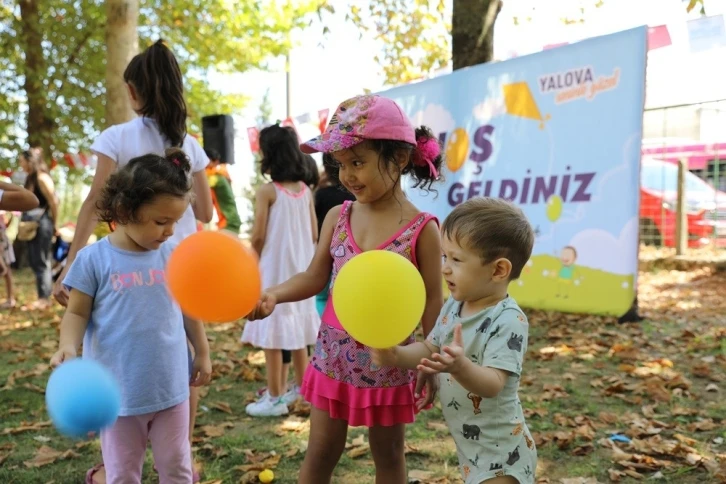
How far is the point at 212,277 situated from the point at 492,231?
32.2 inches

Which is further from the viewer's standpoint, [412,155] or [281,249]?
[281,249]

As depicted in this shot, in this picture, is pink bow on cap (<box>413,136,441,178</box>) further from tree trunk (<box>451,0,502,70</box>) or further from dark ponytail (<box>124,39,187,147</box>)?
tree trunk (<box>451,0,502,70</box>)

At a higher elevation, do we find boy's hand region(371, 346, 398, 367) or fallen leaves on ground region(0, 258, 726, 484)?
boy's hand region(371, 346, 398, 367)

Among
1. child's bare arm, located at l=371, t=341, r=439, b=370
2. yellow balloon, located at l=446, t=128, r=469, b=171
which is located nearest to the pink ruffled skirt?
child's bare arm, located at l=371, t=341, r=439, b=370

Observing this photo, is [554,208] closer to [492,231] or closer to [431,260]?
[431,260]

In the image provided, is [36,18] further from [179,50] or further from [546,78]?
[546,78]

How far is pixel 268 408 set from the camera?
4.25 meters

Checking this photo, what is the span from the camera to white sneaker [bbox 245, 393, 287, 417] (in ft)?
13.9

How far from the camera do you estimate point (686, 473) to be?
320 cm

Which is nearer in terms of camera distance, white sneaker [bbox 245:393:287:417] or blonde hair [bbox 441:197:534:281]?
blonde hair [bbox 441:197:534:281]

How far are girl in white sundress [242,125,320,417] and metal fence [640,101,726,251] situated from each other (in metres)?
6.74

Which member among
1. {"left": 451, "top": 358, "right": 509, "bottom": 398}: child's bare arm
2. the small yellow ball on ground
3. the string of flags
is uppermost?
the string of flags

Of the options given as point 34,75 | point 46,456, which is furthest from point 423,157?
point 34,75

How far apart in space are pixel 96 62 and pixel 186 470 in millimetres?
13251
